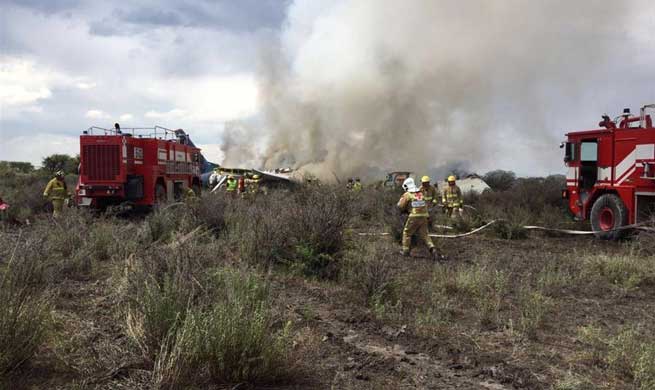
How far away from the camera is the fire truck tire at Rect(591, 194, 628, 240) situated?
11305 millimetres

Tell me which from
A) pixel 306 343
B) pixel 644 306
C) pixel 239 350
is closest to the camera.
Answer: pixel 239 350

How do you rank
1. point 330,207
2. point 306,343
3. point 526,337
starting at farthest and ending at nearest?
point 330,207, point 526,337, point 306,343

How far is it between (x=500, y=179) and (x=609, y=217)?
63.7 ft

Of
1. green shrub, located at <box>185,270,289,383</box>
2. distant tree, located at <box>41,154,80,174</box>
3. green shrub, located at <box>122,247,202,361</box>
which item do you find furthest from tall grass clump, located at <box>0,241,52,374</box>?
distant tree, located at <box>41,154,80,174</box>

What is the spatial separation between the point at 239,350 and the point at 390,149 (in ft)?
107

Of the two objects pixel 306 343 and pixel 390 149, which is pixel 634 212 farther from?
pixel 390 149

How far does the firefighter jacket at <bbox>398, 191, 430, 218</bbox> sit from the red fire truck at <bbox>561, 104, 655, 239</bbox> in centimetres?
465

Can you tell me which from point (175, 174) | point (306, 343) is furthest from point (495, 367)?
point (175, 174)

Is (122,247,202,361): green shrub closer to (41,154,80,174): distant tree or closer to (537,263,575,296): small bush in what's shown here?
(537,263,575,296): small bush

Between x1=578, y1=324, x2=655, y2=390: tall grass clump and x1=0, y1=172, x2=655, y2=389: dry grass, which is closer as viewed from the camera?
x1=0, y1=172, x2=655, y2=389: dry grass

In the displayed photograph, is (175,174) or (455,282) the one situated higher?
(175,174)

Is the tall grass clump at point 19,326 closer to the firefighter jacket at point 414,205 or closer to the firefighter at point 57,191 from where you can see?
the firefighter jacket at point 414,205

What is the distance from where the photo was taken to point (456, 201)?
1388 centimetres

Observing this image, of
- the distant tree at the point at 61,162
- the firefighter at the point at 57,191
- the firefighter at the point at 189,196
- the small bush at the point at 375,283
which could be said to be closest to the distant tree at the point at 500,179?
the firefighter at the point at 189,196
